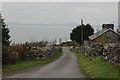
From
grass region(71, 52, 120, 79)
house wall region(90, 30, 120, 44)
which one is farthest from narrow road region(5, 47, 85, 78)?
house wall region(90, 30, 120, 44)

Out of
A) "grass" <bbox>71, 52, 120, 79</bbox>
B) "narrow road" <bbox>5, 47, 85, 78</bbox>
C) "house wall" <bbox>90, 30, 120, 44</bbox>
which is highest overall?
"house wall" <bbox>90, 30, 120, 44</bbox>

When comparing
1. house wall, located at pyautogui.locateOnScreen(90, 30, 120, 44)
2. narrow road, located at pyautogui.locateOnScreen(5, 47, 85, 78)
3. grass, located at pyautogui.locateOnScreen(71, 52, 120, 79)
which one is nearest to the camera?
grass, located at pyautogui.locateOnScreen(71, 52, 120, 79)

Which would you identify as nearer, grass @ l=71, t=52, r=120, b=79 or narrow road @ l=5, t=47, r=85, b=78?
grass @ l=71, t=52, r=120, b=79

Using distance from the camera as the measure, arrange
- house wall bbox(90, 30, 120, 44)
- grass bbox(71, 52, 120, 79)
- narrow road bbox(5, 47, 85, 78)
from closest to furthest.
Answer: grass bbox(71, 52, 120, 79) → narrow road bbox(5, 47, 85, 78) → house wall bbox(90, 30, 120, 44)

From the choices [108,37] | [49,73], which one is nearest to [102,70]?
[49,73]

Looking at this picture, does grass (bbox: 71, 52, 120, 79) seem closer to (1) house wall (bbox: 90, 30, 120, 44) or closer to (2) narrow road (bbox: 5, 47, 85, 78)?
(2) narrow road (bbox: 5, 47, 85, 78)

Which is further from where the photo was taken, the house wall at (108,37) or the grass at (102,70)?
the house wall at (108,37)

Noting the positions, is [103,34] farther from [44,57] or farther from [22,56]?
[22,56]

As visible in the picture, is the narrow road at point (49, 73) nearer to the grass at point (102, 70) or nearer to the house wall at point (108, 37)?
the grass at point (102, 70)

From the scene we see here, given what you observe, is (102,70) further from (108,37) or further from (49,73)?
(108,37)

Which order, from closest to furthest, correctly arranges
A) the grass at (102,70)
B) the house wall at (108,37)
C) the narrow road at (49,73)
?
the grass at (102,70) → the narrow road at (49,73) → the house wall at (108,37)

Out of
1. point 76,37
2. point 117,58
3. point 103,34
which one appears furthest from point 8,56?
point 76,37

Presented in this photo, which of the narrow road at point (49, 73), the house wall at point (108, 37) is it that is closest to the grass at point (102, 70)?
the narrow road at point (49, 73)

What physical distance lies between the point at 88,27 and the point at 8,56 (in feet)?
173
